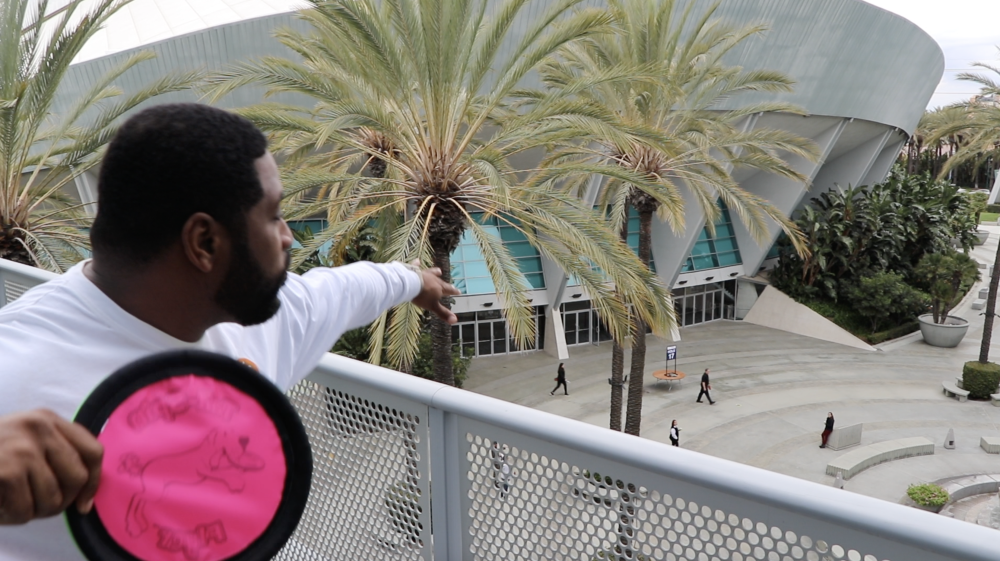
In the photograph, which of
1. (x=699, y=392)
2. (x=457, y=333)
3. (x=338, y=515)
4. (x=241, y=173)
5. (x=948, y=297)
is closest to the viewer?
(x=241, y=173)

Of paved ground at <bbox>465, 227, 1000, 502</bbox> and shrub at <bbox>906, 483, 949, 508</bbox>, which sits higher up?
shrub at <bbox>906, 483, 949, 508</bbox>

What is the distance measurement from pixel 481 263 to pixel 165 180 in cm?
2524

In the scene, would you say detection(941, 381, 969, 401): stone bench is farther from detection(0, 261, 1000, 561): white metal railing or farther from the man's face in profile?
the man's face in profile

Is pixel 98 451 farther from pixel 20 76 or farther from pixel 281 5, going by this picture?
pixel 281 5

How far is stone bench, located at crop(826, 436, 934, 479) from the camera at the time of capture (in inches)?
729

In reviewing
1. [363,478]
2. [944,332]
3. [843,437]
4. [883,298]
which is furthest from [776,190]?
[363,478]

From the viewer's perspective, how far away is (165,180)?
117 centimetres

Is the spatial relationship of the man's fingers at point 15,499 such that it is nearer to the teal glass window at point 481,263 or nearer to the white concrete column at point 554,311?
the teal glass window at point 481,263

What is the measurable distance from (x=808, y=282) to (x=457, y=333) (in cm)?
1615

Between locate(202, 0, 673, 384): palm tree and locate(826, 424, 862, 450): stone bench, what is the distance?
12892mm

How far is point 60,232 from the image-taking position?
10.7m

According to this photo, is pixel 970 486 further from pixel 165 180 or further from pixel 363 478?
pixel 165 180

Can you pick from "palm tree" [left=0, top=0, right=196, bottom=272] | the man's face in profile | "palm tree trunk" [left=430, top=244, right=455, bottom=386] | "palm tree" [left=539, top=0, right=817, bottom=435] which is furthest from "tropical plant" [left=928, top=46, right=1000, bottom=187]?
the man's face in profile

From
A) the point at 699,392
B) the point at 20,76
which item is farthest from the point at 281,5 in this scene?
the point at 699,392
